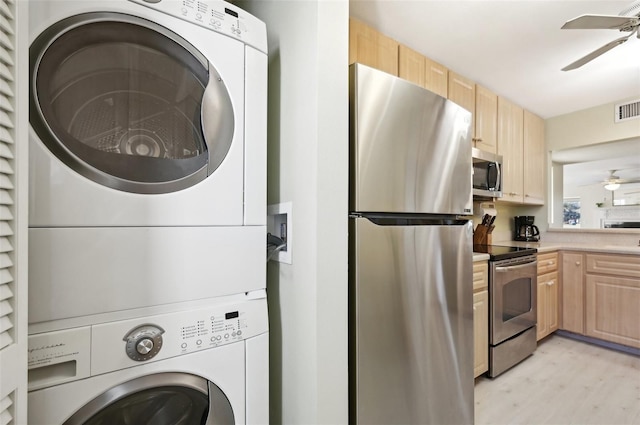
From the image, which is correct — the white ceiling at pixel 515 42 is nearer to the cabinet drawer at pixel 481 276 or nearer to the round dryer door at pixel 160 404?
the cabinet drawer at pixel 481 276

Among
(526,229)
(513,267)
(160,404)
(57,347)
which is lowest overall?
(160,404)

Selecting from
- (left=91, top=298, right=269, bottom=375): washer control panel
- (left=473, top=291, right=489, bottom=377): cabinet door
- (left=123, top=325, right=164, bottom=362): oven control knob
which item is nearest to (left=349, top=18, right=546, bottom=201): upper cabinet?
(left=473, top=291, right=489, bottom=377): cabinet door

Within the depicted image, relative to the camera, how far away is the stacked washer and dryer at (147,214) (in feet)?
2.15

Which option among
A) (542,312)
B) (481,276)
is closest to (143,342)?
(481,276)

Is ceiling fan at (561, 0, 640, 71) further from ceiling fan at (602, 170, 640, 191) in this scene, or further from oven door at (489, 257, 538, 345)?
ceiling fan at (602, 170, 640, 191)

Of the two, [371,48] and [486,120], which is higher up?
[371,48]

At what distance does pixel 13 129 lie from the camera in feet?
1.84

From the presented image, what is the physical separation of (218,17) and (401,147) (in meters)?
0.74

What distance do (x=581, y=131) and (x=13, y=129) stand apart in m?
4.39

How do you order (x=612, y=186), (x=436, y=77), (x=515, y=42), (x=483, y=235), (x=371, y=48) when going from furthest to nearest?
(x=612, y=186), (x=483, y=235), (x=436, y=77), (x=515, y=42), (x=371, y=48)

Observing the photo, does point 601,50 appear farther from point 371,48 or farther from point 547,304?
point 547,304

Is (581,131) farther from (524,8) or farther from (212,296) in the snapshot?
(212,296)

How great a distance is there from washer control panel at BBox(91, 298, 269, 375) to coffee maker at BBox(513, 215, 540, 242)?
3.60 m

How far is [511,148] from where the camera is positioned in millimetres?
3010
